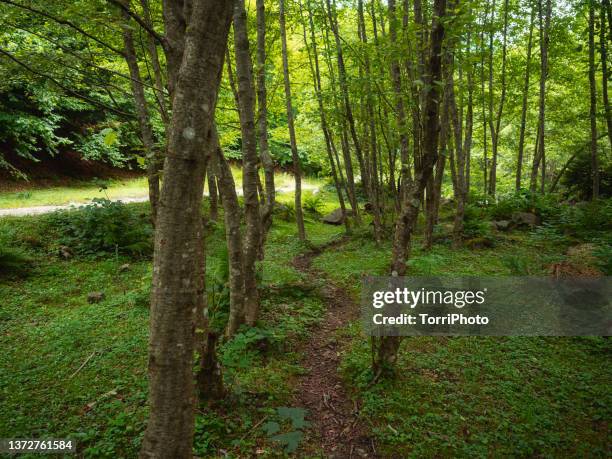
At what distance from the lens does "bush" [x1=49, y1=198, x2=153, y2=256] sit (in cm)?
984

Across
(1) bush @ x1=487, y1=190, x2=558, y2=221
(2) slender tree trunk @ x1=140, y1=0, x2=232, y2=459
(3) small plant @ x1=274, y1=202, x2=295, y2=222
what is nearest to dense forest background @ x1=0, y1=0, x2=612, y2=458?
(2) slender tree trunk @ x1=140, y1=0, x2=232, y2=459

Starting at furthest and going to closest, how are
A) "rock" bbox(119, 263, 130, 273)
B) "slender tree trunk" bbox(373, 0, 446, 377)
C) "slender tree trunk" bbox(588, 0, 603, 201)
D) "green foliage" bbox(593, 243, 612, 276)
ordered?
1. "slender tree trunk" bbox(588, 0, 603, 201)
2. "rock" bbox(119, 263, 130, 273)
3. "green foliage" bbox(593, 243, 612, 276)
4. "slender tree trunk" bbox(373, 0, 446, 377)

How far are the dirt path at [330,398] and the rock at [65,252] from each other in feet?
22.7

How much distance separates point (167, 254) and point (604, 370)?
4.86m

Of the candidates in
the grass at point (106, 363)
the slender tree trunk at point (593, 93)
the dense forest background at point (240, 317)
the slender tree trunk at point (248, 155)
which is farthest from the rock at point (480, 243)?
the slender tree trunk at point (248, 155)

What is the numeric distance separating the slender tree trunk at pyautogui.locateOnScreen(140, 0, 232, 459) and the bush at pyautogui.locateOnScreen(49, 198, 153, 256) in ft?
26.8

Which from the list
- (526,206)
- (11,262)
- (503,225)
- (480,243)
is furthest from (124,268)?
(526,206)

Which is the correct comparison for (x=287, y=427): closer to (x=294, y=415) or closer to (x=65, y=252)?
(x=294, y=415)

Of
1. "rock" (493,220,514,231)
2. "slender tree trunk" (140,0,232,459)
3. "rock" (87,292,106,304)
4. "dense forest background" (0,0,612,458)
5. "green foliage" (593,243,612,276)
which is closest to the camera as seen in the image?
"slender tree trunk" (140,0,232,459)

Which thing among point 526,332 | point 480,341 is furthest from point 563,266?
point 480,341

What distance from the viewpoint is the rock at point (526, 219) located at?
11781 mm

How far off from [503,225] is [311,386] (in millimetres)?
9846

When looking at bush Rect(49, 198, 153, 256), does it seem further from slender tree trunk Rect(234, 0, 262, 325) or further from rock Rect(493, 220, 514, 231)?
rock Rect(493, 220, 514, 231)

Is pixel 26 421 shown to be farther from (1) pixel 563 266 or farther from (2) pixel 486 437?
(1) pixel 563 266
